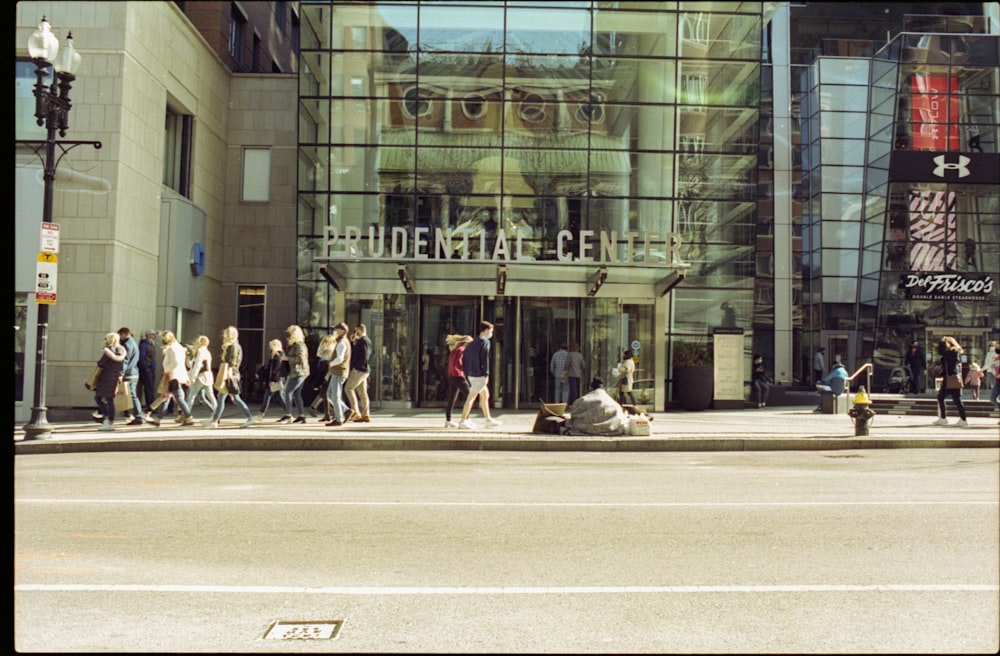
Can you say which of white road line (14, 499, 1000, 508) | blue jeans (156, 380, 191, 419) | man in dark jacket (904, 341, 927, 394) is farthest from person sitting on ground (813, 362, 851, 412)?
blue jeans (156, 380, 191, 419)

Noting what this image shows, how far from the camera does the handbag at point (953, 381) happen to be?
62.3 feet

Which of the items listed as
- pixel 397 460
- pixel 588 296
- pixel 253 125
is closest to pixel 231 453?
pixel 397 460

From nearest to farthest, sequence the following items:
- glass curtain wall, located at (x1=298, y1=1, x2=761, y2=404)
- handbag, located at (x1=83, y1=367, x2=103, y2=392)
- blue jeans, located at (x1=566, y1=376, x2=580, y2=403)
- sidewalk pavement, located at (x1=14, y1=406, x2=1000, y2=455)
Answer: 1. sidewalk pavement, located at (x1=14, y1=406, x2=1000, y2=455)
2. handbag, located at (x1=83, y1=367, x2=103, y2=392)
3. blue jeans, located at (x1=566, y1=376, x2=580, y2=403)
4. glass curtain wall, located at (x1=298, y1=1, x2=761, y2=404)

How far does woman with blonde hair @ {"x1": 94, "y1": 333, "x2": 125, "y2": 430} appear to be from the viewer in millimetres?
16641

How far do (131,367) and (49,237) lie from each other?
3592 millimetres

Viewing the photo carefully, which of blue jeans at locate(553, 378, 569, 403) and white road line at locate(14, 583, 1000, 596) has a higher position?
blue jeans at locate(553, 378, 569, 403)

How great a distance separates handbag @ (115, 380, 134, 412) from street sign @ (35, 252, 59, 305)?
9.08ft

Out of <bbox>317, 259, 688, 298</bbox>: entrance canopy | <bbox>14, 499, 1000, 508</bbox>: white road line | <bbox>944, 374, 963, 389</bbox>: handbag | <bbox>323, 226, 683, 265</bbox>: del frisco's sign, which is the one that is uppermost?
<bbox>323, 226, 683, 265</bbox>: del frisco's sign

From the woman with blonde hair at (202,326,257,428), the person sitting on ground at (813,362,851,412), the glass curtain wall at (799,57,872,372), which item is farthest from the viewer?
the glass curtain wall at (799,57,872,372)

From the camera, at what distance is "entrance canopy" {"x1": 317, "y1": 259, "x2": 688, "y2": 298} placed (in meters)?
23.4

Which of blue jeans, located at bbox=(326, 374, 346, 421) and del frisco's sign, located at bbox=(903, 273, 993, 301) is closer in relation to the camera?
blue jeans, located at bbox=(326, 374, 346, 421)

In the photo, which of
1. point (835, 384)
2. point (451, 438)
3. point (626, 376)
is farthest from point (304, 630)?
point (835, 384)

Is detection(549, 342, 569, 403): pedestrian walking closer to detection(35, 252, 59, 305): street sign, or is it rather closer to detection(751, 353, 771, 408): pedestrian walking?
detection(751, 353, 771, 408): pedestrian walking

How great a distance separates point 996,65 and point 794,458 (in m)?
31.9
